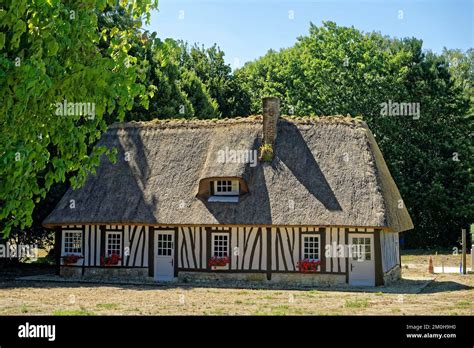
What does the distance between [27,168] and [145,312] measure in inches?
300

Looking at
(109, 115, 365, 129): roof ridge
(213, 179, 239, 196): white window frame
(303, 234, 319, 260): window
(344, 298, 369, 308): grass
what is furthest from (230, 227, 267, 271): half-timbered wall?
(344, 298, 369, 308): grass

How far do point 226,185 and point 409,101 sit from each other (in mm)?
21472

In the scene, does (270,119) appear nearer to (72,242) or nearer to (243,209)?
(243,209)

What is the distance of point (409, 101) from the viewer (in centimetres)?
4184

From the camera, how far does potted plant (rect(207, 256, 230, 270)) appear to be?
923 inches

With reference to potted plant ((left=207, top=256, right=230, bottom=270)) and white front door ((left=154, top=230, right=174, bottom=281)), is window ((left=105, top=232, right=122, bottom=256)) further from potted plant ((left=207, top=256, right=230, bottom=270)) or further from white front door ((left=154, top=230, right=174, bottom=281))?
potted plant ((left=207, top=256, right=230, bottom=270))

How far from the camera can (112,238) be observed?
988 inches

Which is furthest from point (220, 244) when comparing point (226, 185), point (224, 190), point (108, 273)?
point (108, 273)

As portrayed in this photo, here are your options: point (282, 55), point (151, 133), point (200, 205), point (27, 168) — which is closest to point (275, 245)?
point (200, 205)

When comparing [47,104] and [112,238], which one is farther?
[112,238]

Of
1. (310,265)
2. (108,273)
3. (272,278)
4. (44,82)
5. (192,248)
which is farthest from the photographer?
(108,273)

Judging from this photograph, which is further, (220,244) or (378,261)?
(220,244)

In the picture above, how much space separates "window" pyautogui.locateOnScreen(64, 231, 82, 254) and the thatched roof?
82 centimetres
